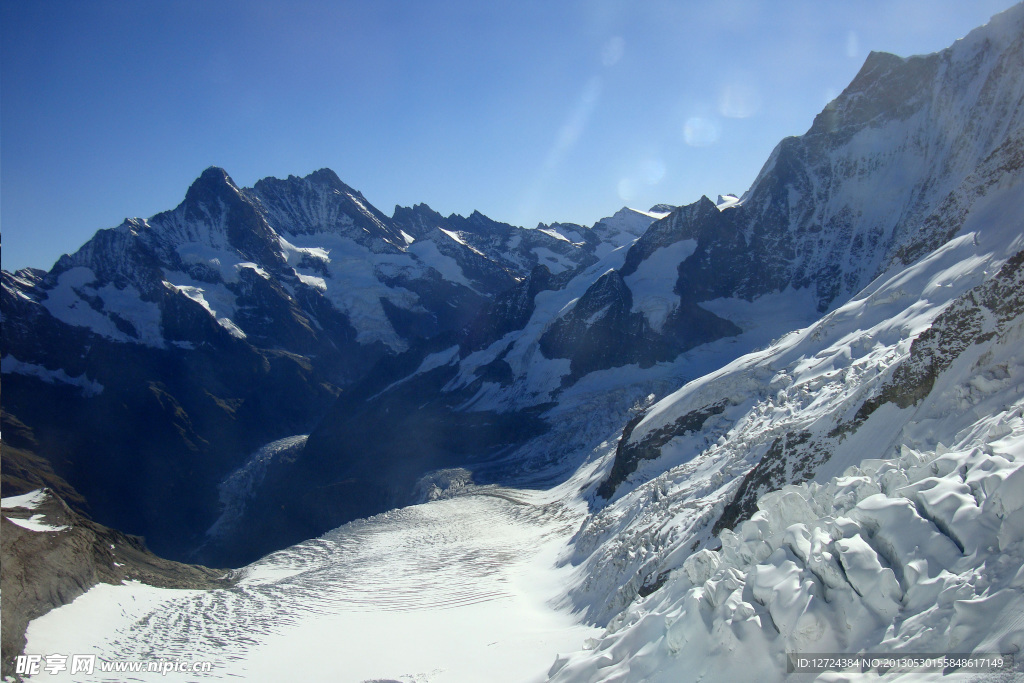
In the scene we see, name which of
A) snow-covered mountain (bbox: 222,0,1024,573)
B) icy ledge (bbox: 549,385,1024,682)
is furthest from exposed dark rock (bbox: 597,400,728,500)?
snow-covered mountain (bbox: 222,0,1024,573)

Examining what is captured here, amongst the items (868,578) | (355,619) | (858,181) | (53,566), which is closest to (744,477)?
(868,578)

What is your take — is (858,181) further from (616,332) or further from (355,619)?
(355,619)

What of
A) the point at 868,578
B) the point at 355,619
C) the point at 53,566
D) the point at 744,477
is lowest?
the point at 355,619

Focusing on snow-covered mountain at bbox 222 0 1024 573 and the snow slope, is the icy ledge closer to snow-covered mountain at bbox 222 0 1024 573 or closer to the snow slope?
the snow slope

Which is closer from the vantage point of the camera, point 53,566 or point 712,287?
point 53,566

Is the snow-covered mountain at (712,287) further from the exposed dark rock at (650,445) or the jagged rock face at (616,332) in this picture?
the exposed dark rock at (650,445)

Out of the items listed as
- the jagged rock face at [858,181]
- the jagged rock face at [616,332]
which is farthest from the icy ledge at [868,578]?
the jagged rock face at [616,332]

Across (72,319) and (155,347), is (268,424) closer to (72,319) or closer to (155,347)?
(155,347)

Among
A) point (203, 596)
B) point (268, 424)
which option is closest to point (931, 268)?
point (203, 596)
